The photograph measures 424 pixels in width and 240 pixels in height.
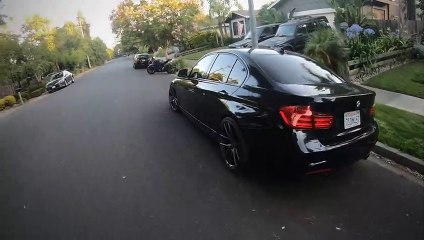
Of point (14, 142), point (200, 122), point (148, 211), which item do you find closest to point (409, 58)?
point (200, 122)

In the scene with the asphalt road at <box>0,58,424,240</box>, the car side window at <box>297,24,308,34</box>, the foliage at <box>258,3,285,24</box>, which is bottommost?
the asphalt road at <box>0,58,424,240</box>

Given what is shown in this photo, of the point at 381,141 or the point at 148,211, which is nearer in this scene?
the point at 148,211

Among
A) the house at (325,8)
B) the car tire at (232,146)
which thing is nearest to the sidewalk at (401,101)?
the car tire at (232,146)

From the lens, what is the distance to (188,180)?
408cm

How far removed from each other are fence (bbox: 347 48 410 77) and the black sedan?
5359 millimetres

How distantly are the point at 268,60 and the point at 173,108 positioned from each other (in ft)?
12.5

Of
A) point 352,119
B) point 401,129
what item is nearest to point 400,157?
point 401,129

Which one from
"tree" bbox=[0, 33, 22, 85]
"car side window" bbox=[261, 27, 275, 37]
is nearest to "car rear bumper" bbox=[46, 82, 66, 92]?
"tree" bbox=[0, 33, 22, 85]

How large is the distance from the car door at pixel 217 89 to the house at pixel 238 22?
33.2 meters

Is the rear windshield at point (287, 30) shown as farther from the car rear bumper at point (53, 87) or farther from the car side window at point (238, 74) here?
the car rear bumper at point (53, 87)

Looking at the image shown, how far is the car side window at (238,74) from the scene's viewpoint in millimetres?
4100

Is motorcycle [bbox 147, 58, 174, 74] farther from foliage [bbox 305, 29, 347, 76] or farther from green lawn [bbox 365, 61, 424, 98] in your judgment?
green lawn [bbox 365, 61, 424, 98]

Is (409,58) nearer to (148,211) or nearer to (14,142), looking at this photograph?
(148,211)

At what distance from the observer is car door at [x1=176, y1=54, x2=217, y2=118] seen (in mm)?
5316
